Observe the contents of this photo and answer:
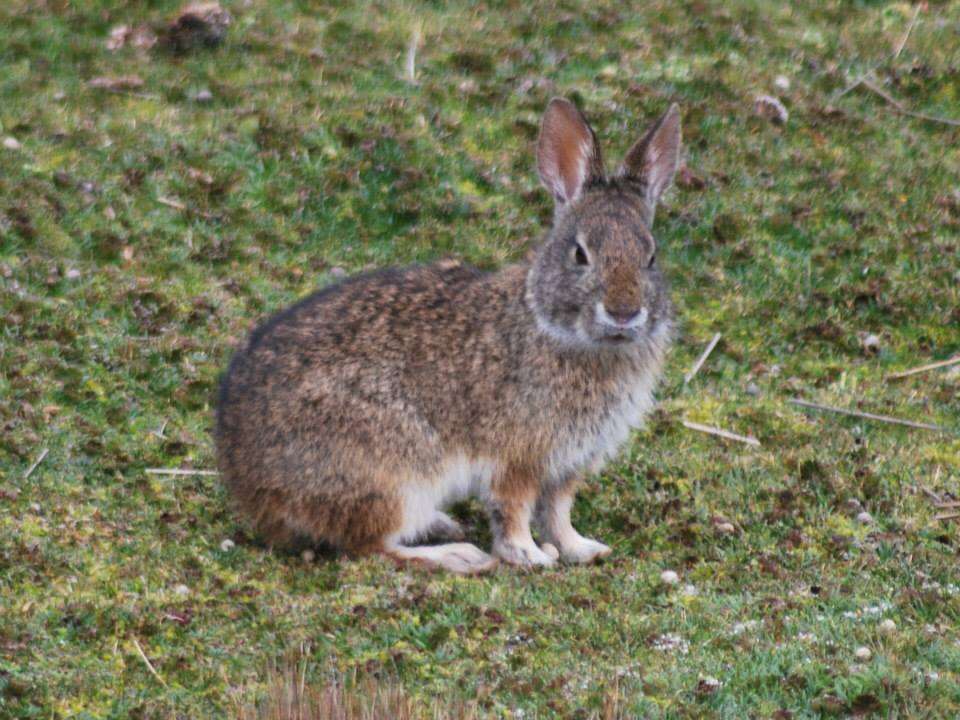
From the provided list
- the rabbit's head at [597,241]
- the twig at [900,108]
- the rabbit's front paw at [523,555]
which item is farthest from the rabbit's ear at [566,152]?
the twig at [900,108]

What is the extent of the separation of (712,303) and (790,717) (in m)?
6.01

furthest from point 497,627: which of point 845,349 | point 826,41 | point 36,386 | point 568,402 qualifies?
point 826,41

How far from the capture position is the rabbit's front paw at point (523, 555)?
8844mm

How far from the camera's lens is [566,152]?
30.2ft

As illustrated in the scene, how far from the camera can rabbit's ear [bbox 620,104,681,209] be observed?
9102mm

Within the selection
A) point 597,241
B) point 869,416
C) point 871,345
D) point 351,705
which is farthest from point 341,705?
point 871,345

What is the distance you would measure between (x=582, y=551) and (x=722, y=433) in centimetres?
187

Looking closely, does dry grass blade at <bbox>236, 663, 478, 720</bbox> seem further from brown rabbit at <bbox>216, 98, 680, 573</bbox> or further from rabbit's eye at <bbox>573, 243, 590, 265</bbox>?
rabbit's eye at <bbox>573, 243, 590, 265</bbox>

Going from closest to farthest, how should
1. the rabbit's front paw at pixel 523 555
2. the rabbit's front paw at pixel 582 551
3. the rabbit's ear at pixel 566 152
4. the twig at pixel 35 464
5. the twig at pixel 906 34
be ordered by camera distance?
the rabbit's front paw at pixel 523 555, the rabbit's front paw at pixel 582 551, the rabbit's ear at pixel 566 152, the twig at pixel 35 464, the twig at pixel 906 34

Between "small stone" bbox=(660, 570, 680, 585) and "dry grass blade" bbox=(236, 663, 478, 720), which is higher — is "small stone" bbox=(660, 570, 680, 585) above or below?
below

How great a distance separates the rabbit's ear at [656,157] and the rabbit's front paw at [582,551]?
2.06 m

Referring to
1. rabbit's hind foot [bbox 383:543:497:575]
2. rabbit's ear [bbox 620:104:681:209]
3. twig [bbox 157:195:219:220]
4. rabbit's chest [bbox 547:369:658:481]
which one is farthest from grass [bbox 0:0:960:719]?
rabbit's ear [bbox 620:104:681:209]

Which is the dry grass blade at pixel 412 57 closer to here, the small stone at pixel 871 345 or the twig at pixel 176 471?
the small stone at pixel 871 345

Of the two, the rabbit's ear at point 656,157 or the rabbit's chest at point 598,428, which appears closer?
the rabbit's chest at point 598,428
